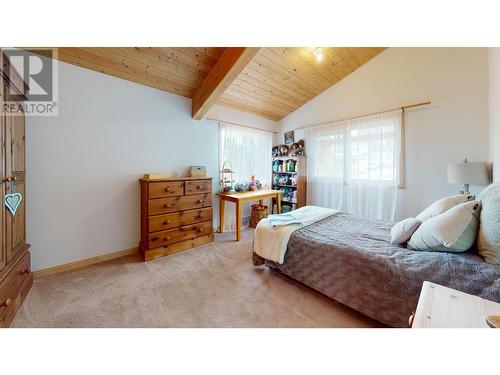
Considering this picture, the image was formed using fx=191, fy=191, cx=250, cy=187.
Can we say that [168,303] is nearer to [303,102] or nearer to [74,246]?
[74,246]

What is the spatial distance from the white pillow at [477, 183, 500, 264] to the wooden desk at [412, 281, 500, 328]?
0.64 metres

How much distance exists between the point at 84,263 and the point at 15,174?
3.88ft

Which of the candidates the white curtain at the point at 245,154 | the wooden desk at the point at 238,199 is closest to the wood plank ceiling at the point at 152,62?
the white curtain at the point at 245,154

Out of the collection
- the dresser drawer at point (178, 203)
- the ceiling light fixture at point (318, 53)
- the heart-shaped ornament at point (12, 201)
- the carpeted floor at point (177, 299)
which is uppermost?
the ceiling light fixture at point (318, 53)

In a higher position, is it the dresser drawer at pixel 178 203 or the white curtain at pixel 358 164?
the white curtain at pixel 358 164

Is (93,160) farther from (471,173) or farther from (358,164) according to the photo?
(471,173)

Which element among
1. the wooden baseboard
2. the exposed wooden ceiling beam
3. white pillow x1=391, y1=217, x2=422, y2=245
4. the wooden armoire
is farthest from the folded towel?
the wooden armoire

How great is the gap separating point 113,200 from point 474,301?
313cm

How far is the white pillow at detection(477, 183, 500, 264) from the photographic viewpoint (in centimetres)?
109

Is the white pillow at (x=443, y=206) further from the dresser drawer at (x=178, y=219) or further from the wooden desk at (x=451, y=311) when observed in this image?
the dresser drawer at (x=178, y=219)

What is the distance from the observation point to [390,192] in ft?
10.0

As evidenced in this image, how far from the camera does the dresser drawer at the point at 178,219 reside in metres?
2.40

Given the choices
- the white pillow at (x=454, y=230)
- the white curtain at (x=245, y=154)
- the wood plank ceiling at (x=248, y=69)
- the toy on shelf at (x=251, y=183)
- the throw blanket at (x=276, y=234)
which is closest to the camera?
the white pillow at (x=454, y=230)

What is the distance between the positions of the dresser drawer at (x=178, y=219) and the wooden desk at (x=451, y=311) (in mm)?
2483
